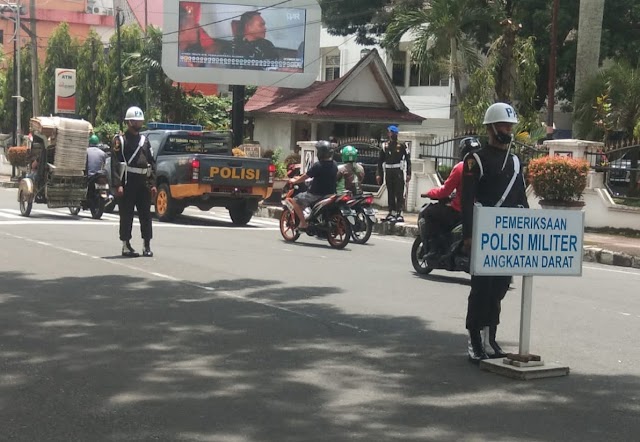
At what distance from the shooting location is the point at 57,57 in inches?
2211

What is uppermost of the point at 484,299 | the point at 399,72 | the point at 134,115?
the point at 399,72

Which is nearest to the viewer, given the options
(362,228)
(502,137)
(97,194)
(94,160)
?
(502,137)

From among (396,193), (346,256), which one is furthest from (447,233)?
Result: (396,193)

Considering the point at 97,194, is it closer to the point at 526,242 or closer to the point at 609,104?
the point at 609,104

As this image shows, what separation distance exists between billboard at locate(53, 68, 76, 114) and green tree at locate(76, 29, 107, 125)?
698cm

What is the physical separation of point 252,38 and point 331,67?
1294cm

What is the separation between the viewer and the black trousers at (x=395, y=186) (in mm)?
19734

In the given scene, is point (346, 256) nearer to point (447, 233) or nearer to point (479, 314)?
point (447, 233)

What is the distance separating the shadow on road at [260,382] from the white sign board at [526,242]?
31.0 inches

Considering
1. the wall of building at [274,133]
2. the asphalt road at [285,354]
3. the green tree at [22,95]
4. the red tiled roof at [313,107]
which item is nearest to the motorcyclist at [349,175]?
the asphalt road at [285,354]

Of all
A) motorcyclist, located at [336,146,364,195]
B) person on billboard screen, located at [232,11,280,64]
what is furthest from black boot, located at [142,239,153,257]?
person on billboard screen, located at [232,11,280,64]

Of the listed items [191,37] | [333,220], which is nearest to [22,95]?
[191,37]

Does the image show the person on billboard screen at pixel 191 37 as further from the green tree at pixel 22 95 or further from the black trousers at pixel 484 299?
the black trousers at pixel 484 299

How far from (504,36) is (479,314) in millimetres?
21998
